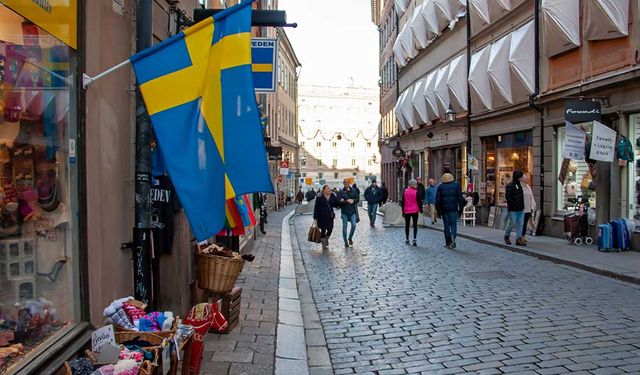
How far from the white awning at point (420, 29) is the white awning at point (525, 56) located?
11249mm

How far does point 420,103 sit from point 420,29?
12.2 feet

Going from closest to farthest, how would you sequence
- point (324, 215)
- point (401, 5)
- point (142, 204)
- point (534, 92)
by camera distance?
point (142, 204) → point (324, 215) → point (534, 92) → point (401, 5)

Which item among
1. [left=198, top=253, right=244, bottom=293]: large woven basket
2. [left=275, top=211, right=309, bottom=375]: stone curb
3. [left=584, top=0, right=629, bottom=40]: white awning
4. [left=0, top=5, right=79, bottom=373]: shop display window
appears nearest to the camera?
[left=0, top=5, right=79, bottom=373]: shop display window

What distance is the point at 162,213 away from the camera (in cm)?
574

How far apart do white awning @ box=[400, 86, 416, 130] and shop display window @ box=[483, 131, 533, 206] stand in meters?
10.3

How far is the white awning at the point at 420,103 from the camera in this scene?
30203 millimetres

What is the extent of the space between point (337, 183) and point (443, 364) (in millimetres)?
81531

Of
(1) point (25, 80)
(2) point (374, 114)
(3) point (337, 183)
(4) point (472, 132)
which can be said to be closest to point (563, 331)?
(1) point (25, 80)

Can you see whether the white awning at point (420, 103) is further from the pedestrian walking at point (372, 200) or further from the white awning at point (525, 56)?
the white awning at point (525, 56)

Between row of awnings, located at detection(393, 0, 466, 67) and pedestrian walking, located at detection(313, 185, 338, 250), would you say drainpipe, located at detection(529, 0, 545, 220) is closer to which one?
pedestrian walking, located at detection(313, 185, 338, 250)

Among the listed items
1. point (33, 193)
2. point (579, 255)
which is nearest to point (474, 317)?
point (33, 193)

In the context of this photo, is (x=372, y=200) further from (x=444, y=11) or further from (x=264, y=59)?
(x=264, y=59)

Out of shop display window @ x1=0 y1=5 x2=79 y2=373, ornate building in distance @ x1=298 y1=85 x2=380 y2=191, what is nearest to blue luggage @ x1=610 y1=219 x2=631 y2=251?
Answer: shop display window @ x1=0 y1=5 x2=79 y2=373

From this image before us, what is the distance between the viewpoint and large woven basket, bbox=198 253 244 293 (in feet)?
19.5
